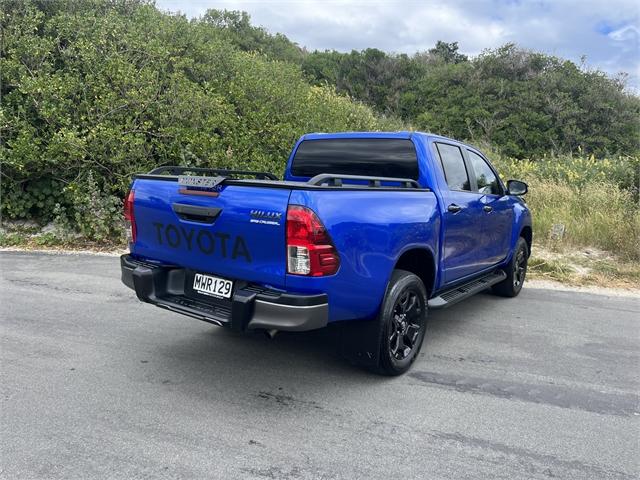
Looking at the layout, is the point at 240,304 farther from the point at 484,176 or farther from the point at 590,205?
the point at 590,205

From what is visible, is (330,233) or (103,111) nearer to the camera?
(330,233)

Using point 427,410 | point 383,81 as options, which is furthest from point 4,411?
point 383,81

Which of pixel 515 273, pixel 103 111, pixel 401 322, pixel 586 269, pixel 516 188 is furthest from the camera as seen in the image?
pixel 103 111

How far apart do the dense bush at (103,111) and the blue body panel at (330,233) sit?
655 cm

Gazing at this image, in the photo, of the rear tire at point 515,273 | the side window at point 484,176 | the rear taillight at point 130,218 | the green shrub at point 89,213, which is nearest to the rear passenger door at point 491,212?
the side window at point 484,176

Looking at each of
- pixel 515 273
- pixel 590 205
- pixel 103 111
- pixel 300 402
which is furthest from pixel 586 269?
pixel 103 111

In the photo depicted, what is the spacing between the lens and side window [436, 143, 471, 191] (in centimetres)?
476

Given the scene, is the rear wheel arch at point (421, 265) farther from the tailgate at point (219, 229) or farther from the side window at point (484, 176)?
the side window at point (484, 176)

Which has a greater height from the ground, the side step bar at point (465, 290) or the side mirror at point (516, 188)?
the side mirror at point (516, 188)

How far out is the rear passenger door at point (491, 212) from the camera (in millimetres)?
5305

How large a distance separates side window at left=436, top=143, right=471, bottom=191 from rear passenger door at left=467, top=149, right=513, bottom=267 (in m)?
0.24

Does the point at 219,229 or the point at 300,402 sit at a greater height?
the point at 219,229

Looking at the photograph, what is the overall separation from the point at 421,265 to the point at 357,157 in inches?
50.7

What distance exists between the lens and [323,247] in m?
3.14
